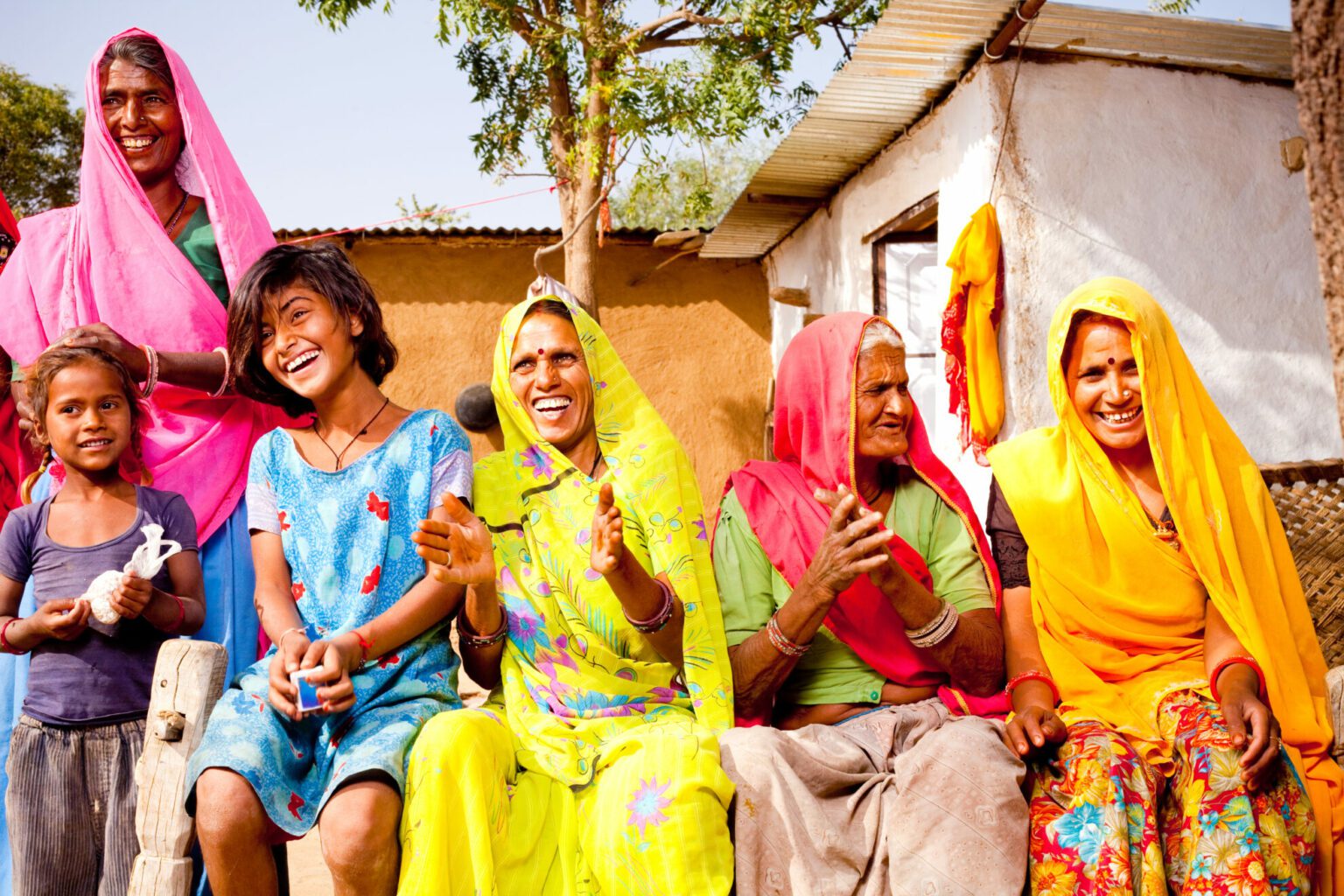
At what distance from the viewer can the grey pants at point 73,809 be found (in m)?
2.58

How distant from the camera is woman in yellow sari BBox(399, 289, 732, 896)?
2322 mm

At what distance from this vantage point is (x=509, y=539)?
2.87 m

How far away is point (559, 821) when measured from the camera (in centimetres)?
252

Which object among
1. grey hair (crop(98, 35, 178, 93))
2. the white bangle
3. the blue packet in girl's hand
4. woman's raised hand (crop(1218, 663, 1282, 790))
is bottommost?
woman's raised hand (crop(1218, 663, 1282, 790))

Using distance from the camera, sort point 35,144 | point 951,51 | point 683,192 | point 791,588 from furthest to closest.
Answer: point 683,192 < point 35,144 < point 951,51 < point 791,588

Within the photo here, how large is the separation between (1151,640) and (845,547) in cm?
95

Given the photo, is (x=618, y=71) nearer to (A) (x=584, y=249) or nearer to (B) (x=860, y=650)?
(A) (x=584, y=249)

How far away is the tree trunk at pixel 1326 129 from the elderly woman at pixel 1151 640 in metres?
0.98

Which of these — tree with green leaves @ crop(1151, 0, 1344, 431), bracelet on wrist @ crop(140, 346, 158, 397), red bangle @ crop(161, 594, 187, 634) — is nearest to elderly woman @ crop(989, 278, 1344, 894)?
tree with green leaves @ crop(1151, 0, 1344, 431)

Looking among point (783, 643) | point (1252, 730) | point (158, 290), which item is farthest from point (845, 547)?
point (158, 290)

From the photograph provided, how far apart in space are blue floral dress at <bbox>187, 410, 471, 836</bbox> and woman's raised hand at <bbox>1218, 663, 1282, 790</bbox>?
183 cm

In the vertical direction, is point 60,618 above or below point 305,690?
above

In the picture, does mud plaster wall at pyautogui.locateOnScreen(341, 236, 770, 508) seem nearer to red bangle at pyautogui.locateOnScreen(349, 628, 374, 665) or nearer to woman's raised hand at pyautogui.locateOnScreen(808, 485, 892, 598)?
red bangle at pyautogui.locateOnScreen(349, 628, 374, 665)

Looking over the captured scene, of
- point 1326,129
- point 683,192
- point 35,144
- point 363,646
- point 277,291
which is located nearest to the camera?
point 1326,129
